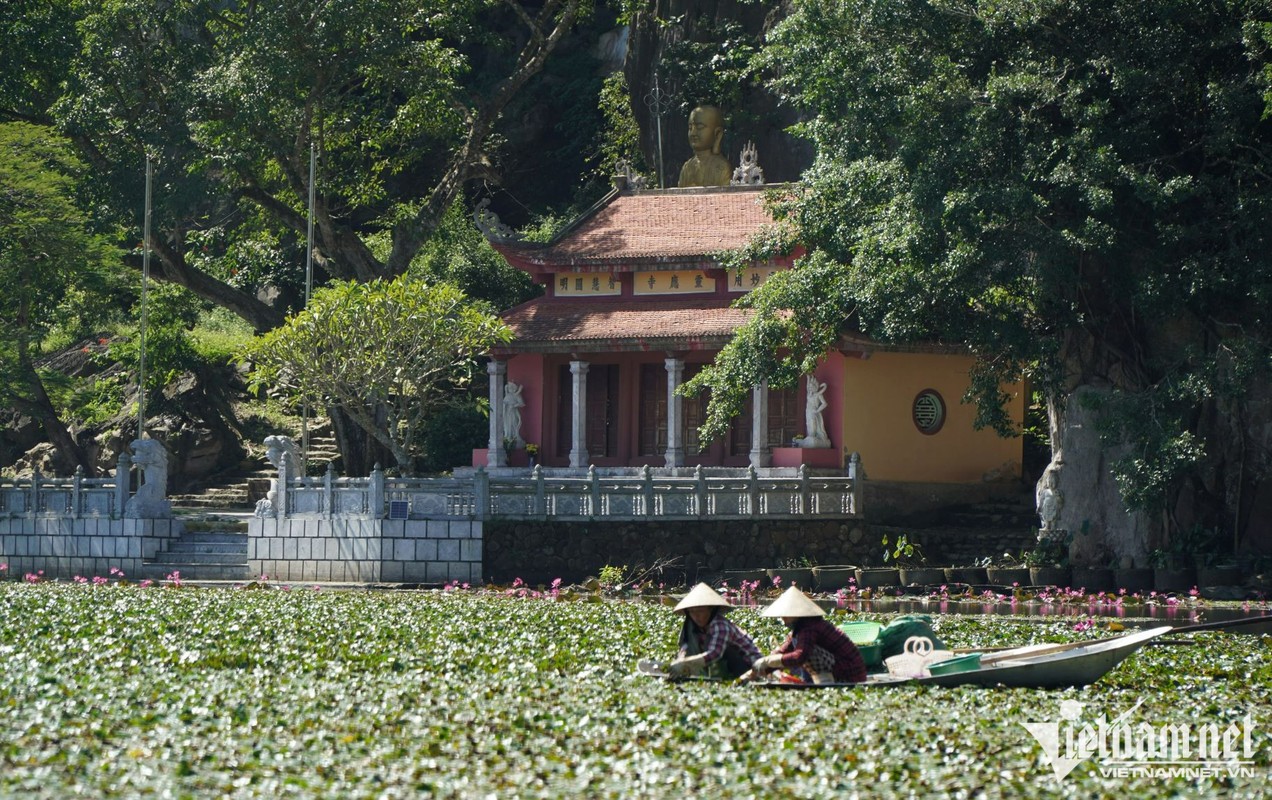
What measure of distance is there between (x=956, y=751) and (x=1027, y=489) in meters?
21.0

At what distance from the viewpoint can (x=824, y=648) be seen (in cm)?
1314

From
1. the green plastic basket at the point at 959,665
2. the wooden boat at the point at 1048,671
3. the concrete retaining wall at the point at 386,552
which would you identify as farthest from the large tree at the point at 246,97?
the wooden boat at the point at 1048,671

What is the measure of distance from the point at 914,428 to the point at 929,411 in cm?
48

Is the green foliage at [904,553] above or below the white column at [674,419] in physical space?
below

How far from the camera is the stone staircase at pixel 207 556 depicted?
2742 cm

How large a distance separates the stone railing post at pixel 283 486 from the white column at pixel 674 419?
22.3 feet

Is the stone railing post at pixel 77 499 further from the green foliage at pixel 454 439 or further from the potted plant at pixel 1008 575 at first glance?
the potted plant at pixel 1008 575

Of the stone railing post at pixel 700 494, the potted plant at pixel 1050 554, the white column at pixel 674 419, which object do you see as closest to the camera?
the potted plant at pixel 1050 554

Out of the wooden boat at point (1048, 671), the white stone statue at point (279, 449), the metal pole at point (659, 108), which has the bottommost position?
the wooden boat at point (1048, 671)

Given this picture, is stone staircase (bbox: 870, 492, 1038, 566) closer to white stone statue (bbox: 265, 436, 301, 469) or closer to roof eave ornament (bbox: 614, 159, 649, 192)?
white stone statue (bbox: 265, 436, 301, 469)

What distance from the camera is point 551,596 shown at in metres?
23.9

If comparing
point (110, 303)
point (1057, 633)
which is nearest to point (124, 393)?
point (110, 303)

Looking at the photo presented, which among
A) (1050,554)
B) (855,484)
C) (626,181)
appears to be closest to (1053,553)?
(1050,554)

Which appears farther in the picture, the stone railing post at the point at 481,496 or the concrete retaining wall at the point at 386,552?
the stone railing post at the point at 481,496
